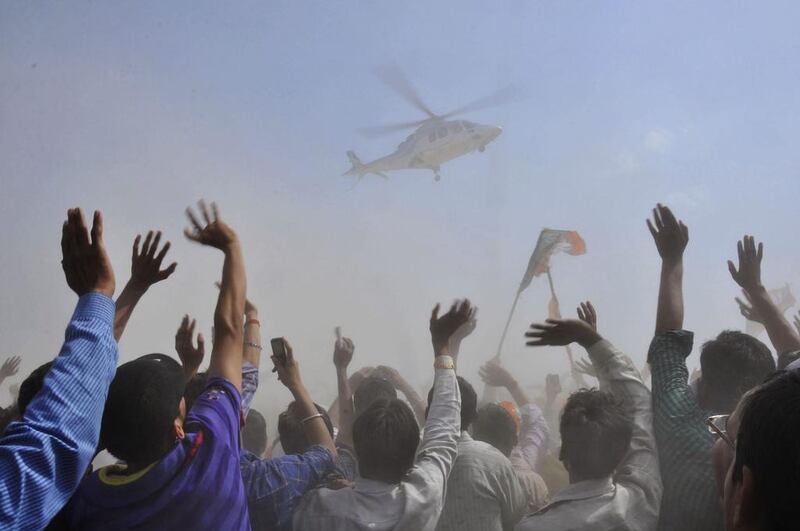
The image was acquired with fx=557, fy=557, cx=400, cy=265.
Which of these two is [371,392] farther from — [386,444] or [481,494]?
[386,444]

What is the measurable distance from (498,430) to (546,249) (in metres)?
7.68

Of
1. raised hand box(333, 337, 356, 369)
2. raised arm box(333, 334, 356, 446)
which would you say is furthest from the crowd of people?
raised hand box(333, 337, 356, 369)

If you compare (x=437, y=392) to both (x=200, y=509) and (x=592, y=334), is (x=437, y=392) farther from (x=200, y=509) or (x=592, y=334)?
(x=200, y=509)

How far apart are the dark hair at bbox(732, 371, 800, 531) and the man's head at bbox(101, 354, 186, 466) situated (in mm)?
1961

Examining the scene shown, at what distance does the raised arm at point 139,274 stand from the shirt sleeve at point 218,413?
2.96 ft

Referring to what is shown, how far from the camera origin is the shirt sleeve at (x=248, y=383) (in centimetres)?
289

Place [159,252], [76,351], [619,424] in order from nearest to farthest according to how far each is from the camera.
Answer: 1. [76,351]
2. [619,424]
3. [159,252]

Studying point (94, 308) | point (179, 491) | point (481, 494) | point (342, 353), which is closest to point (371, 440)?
point (481, 494)

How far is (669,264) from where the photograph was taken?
3.39 m

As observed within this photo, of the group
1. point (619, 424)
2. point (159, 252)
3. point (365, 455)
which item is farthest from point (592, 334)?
point (159, 252)

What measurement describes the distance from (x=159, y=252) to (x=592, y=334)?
7.90 ft

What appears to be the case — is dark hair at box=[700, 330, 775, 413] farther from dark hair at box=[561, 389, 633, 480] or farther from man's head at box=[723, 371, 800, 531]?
man's head at box=[723, 371, 800, 531]

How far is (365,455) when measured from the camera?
9.45ft

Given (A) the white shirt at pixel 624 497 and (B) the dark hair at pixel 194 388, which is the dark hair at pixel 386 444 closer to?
(A) the white shirt at pixel 624 497
